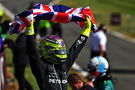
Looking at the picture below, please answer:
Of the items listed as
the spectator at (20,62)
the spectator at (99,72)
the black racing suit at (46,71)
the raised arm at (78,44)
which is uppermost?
the raised arm at (78,44)

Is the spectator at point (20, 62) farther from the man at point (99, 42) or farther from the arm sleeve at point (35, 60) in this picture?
the arm sleeve at point (35, 60)

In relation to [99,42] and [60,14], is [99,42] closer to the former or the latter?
[99,42]

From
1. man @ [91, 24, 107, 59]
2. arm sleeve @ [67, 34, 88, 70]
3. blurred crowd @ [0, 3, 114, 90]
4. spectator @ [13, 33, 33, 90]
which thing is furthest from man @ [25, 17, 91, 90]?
man @ [91, 24, 107, 59]

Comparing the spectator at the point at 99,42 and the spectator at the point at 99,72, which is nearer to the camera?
the spectator at the point at 99,72

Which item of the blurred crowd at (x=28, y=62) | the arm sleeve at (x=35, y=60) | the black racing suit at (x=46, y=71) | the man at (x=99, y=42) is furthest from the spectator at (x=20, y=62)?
the arm sleeve at (x=35, y=60)

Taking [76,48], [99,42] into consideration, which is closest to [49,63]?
[76,48]

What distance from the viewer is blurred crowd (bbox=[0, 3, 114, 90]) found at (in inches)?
227

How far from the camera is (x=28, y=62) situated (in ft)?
40.3

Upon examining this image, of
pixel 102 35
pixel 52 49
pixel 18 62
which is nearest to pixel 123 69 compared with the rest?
pixel 102 35

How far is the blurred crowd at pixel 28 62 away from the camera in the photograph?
5.76 meters

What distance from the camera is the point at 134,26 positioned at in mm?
32125

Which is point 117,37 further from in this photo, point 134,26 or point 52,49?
point 52,49

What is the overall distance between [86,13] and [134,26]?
27.1 m

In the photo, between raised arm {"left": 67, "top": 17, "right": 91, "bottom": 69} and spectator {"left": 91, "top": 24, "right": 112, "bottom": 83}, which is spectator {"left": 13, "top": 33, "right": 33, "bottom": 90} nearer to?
spectator {"left": 91, "top": 24, "right": 112, "bottom": 83}
